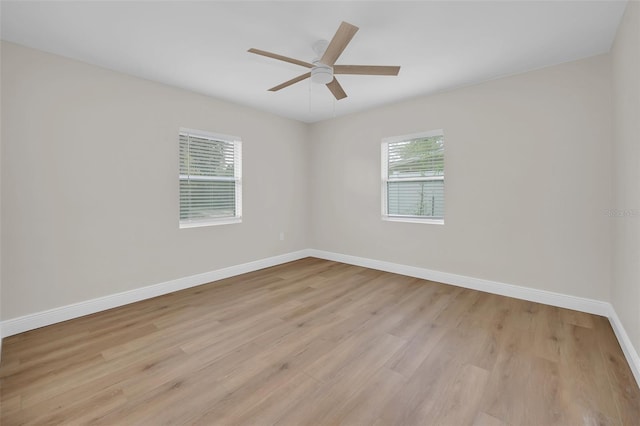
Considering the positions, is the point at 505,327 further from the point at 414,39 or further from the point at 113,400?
the point at 113,400

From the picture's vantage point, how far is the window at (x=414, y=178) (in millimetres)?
3770

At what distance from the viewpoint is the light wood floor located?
150 centimetres

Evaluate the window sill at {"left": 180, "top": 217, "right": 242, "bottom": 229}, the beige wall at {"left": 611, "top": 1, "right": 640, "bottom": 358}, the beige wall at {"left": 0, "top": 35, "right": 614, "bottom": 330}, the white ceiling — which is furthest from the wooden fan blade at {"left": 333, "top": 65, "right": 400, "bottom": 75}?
the window sill at {"left": 180, "top": 217, "right": 242, "bottom": 229}

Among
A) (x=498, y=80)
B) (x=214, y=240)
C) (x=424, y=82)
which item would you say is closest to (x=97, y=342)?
(x=214, y=240)

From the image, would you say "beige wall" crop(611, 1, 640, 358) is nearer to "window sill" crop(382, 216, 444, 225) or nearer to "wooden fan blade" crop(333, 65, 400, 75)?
"wooden fan blade" crop(333, 65, 400, 75)

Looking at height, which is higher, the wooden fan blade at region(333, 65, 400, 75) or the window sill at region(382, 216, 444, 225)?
the wooden fan blade at region(333, 65, 400, 75)

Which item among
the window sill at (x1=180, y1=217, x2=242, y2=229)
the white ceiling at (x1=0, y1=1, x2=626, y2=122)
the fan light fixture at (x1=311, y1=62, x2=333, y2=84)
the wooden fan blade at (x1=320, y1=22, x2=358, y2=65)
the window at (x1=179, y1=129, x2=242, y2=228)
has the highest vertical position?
the white ceiling at (x1=0, y1=1, x2=626, y2=122)

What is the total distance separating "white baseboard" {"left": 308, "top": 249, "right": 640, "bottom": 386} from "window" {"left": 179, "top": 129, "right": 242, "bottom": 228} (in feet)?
7.61

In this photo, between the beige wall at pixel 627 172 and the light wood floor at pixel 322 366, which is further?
the beige wall at pixel 627 172

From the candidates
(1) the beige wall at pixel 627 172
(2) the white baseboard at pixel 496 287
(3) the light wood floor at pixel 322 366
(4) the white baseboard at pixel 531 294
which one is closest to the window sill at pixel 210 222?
(3) the light wood floor at pixel 322 366

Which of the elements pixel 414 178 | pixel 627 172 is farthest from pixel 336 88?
pixel 627 172

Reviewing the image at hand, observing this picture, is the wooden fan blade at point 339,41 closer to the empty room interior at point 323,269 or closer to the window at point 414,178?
the empty room interior at point 323,269

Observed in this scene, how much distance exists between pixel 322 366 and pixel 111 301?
97.2 inches

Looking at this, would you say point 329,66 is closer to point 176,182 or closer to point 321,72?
point 321,72
